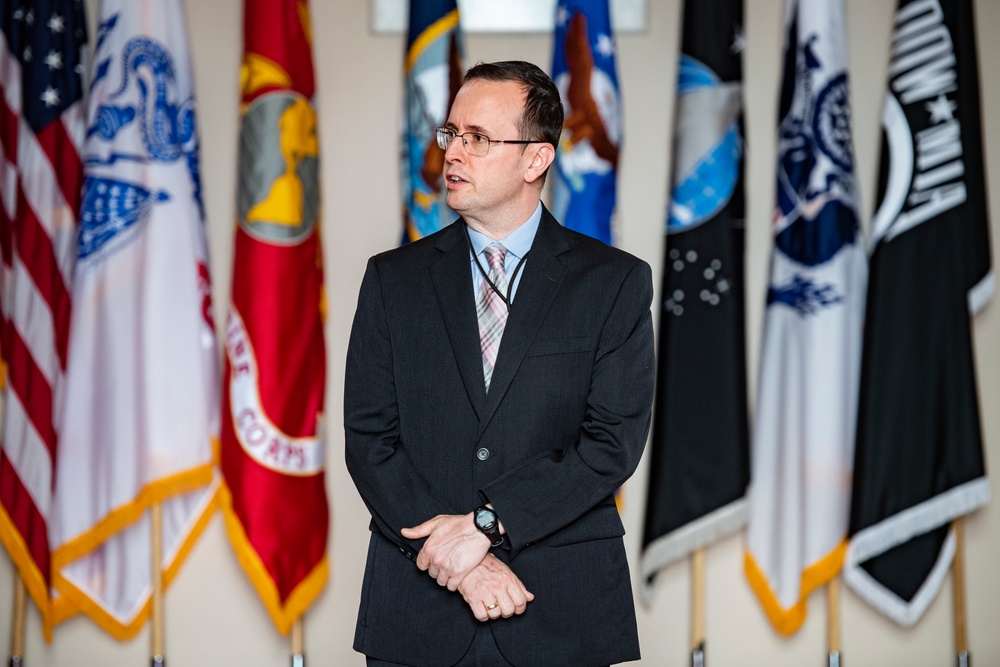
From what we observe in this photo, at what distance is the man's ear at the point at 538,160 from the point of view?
166 cm

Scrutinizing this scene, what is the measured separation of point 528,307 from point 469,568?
406 mm

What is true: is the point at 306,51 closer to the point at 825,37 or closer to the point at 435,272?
the point at 825,37

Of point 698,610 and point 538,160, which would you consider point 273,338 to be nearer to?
point 698,610

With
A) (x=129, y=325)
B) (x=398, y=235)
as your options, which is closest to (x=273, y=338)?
(x=129, y=325)

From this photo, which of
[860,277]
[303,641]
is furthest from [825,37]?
[303,641]

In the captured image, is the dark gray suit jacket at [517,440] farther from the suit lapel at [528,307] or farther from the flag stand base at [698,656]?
the flag stand base at [698,656]

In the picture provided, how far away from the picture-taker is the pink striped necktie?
162cm

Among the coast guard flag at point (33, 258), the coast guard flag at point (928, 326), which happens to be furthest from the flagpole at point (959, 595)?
the coast guard flag at point (33, 258)

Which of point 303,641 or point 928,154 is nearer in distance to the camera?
point 928,154

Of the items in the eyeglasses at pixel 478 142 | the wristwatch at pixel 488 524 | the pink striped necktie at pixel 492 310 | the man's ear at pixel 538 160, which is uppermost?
the eyeglasses at pixel 478 142

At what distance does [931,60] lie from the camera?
323 centimetres

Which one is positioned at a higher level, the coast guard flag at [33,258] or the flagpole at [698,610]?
the coast guard flag at [33,258]

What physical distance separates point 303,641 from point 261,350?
1.03m

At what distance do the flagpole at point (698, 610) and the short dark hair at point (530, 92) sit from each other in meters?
2.10
